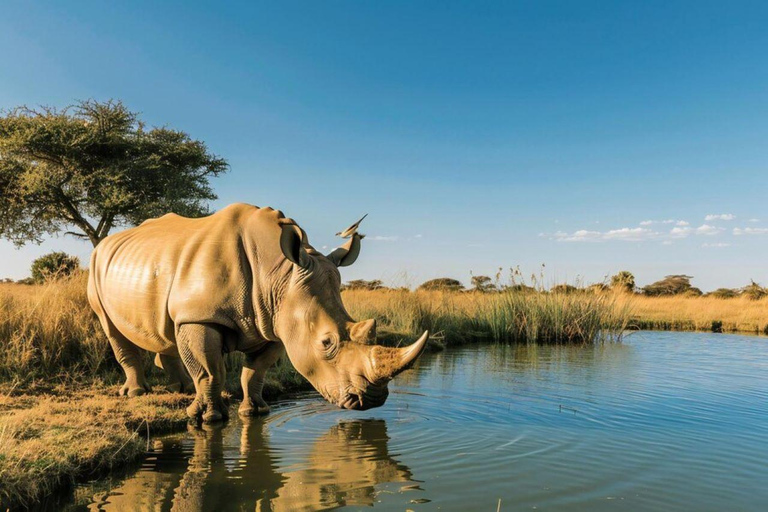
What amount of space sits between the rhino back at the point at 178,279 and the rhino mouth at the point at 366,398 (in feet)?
3.62

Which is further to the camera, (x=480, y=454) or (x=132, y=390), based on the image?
(x=132, y=390)

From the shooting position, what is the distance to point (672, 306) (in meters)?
22.2

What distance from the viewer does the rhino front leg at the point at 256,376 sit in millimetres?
5149

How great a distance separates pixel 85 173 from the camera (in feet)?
71.2

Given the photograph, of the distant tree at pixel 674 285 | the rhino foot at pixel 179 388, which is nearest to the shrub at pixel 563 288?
the rhino foot at pixel 179 388

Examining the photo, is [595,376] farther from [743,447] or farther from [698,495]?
[698,495]

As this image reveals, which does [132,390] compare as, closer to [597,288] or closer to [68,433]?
[68,433]

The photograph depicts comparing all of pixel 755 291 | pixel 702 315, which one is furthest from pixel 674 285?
pixel 702 315

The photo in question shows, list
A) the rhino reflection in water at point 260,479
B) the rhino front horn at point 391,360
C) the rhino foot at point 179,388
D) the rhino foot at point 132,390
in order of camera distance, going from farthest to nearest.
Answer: the rhino foot at point 179,388
the rhino foot at point 132,390
the rhino front horn at point 391,360
the rhino reflection in water at point 260,479

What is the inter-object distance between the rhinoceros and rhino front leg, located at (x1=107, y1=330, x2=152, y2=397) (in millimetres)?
345

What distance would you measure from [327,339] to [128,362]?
289 centimetres

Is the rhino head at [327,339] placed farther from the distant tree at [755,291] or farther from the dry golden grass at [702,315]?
the distant tree at [755,291]

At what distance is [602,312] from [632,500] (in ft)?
36.7

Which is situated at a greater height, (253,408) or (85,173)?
(85,173)
